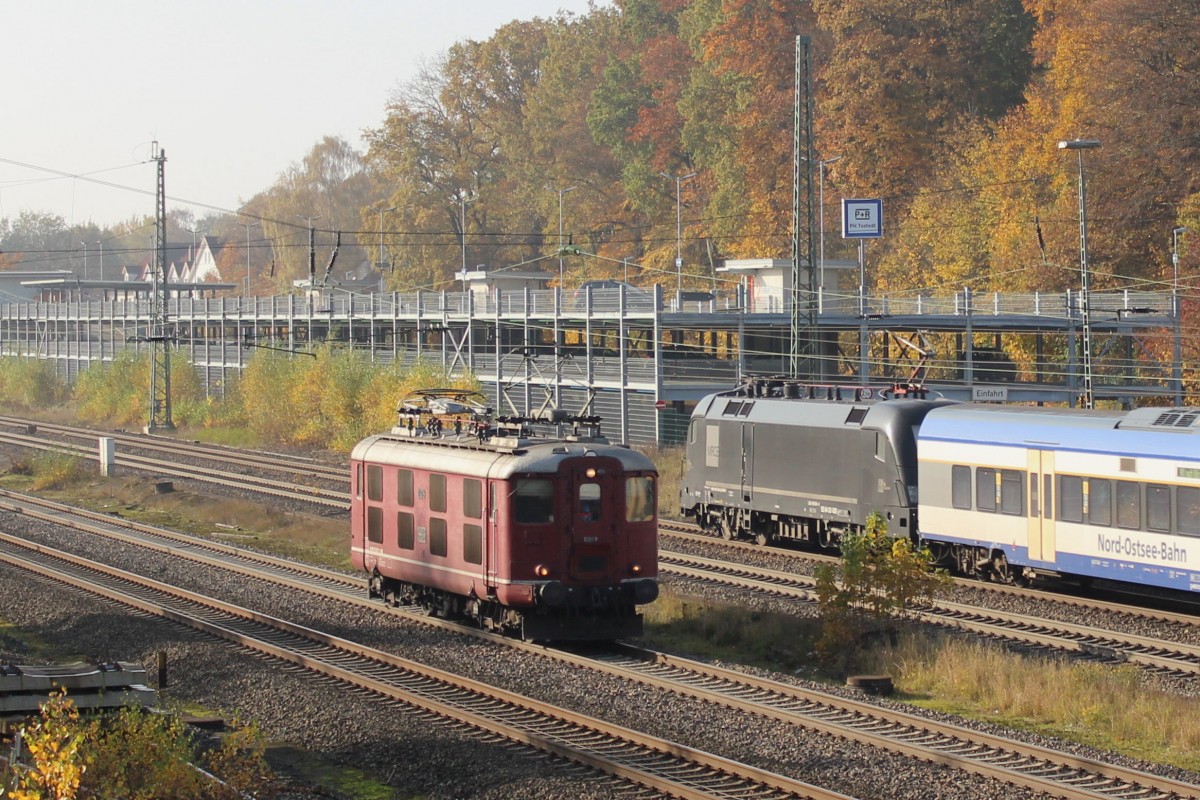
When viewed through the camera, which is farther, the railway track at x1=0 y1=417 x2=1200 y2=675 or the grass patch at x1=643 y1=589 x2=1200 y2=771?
the railway track at x1=0 y1=417 x2=1200 y2=675

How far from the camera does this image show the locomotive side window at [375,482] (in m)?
22.8

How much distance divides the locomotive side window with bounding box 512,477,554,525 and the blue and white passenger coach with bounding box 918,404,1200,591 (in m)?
8.73

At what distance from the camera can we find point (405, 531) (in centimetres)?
2209

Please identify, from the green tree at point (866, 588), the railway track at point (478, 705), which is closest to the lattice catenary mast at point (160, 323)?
the railway track at point (478, 705)

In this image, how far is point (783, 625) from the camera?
2131cm

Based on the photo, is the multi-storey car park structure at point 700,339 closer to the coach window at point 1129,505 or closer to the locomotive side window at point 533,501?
the coach window at point 1129,505

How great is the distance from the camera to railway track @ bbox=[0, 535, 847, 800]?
13.4 metres

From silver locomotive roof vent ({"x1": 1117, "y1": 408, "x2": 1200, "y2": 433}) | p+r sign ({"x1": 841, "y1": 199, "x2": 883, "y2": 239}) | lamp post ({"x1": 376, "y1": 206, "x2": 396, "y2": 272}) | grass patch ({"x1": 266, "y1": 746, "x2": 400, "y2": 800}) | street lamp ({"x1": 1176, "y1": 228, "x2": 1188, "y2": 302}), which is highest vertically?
lamp post ({"x1": 376, "y1": 206, "x2": 396, "y2": 272})

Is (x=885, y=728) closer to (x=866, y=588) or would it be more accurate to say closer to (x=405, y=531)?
(x=866, y=588)

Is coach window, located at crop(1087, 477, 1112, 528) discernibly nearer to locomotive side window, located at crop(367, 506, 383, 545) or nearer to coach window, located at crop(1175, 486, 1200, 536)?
coach window, located at crop(1175, 486, 1200, 536)

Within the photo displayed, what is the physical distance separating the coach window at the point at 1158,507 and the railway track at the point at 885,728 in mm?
7614

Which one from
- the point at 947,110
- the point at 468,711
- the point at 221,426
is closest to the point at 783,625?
the point at 468,711

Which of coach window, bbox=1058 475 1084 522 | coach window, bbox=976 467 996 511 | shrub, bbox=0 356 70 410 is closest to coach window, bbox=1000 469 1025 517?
coach window, bbox=976 467 996 511

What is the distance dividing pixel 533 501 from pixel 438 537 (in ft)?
7.09
